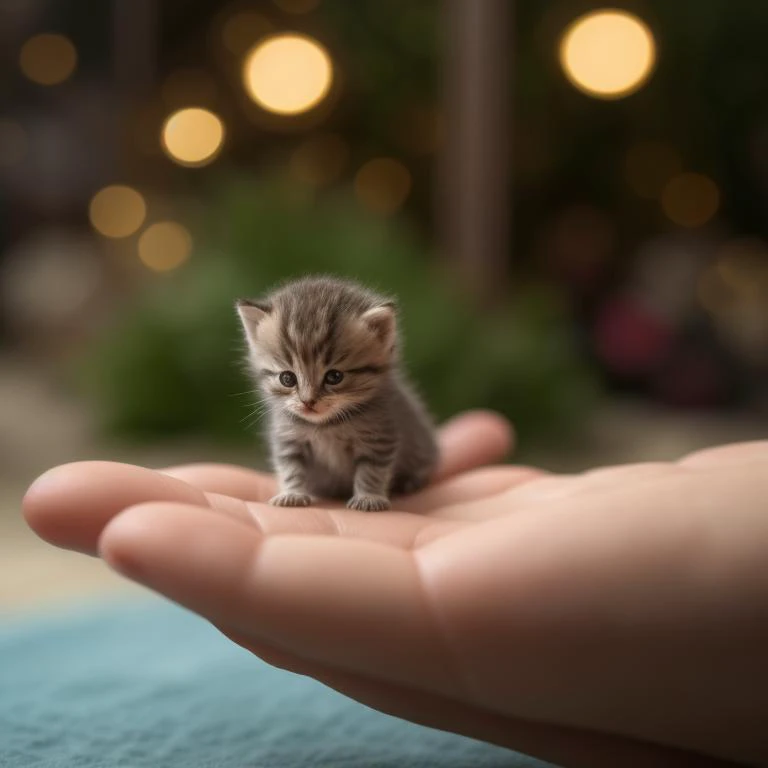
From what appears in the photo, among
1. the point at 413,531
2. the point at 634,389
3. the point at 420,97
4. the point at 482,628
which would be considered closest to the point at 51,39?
the point at 420,97

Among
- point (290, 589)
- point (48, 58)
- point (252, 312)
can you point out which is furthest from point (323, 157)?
point (290, 589)

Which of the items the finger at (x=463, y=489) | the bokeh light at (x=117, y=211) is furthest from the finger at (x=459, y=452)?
the bokeh light at (x=117, y=211)

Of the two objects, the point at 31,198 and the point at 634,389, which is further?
the point at 31,198

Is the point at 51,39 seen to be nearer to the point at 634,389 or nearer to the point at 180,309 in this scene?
the point at 180,309

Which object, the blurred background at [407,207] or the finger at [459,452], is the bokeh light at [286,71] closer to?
the blurred background at [407,207]

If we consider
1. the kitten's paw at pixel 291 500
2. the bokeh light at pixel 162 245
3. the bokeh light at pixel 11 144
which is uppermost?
the bokeh light at pixel 11 144
